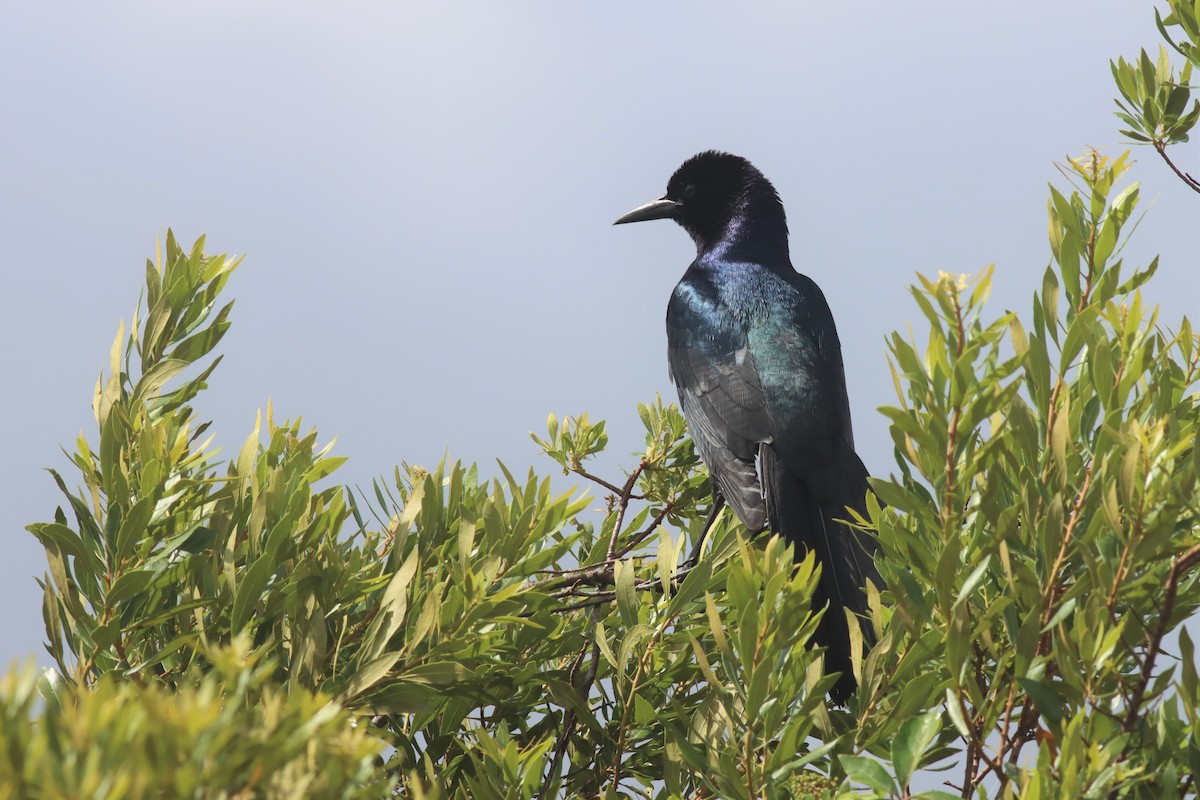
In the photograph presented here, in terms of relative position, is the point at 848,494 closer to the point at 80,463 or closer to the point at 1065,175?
the point at 1065,175

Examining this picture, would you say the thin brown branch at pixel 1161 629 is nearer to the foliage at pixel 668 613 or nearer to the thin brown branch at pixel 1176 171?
the foliage at pixel 668 613

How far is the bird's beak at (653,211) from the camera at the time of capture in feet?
20.5

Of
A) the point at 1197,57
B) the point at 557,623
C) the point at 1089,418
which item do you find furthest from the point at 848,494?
the point at 1089,418

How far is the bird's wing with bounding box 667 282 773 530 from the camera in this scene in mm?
3807

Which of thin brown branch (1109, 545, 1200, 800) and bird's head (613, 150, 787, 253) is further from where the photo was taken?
bird's head (613, 150, 787, 253)

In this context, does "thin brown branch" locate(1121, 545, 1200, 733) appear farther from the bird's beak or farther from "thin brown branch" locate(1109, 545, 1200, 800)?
the bird's beak

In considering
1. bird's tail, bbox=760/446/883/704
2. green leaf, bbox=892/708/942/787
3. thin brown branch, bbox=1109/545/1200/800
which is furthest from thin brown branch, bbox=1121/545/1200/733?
bird's tail, bbox=760/446/883/704

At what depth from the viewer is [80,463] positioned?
1813 millimetres

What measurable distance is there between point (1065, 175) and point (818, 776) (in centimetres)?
93

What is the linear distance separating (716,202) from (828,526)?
2.88 m

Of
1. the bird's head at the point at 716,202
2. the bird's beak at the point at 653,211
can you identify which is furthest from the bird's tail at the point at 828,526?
the bird's beak at the point at 653,211

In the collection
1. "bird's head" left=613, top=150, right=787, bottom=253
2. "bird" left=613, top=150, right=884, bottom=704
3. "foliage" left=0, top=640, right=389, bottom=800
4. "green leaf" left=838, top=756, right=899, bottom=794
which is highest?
"bird's head" left=613, top=150, right=787, bottom=253

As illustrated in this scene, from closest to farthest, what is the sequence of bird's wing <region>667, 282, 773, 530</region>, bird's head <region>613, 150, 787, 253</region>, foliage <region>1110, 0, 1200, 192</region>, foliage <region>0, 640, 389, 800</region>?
foliage <region>0, 640, 389, 800</region> → foliage <region>1110, 0, 1200, 192</region> → bird's wing <region>667, 282, 773, 530</region> → bird's head <region>613, 150, 787, 253</region>

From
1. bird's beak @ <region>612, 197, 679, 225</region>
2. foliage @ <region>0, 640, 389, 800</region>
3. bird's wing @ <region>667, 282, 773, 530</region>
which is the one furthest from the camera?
bird's beak @ <region>612, 197, 679, 225</region>
